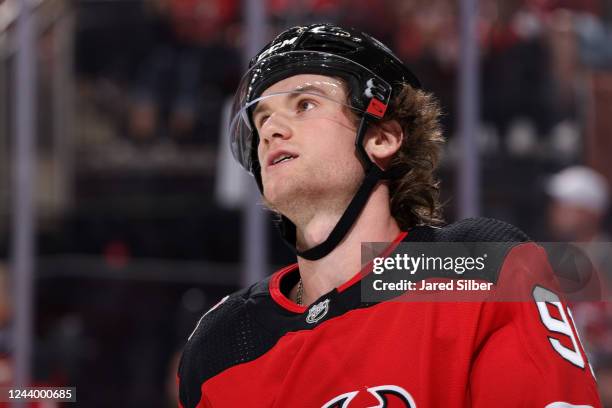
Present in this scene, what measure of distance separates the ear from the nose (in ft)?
0.32

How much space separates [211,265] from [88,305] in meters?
0.53

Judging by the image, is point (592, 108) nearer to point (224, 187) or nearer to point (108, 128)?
point (224, 187)

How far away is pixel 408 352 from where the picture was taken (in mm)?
Result: 989

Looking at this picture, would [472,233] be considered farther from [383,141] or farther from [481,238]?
[383,141]

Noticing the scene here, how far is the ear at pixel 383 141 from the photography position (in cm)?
115

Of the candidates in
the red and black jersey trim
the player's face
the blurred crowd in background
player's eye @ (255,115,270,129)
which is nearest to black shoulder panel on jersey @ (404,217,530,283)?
the red and black jersey trim

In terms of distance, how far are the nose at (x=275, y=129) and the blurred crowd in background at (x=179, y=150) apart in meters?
1.01

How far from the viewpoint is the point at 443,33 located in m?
2.64

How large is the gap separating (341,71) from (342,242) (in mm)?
200

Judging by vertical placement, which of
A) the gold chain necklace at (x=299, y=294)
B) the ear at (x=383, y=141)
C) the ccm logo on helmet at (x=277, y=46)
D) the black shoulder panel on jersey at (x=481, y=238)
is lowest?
the gold chain necklace at (x=299, y=294)

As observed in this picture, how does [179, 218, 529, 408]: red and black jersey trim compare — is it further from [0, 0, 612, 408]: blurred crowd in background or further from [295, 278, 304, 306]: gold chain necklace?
[0, 0, 612, 408]: blurred crowd in background

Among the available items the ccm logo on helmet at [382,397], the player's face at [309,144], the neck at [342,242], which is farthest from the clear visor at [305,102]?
the ccm logo on helmet at [382,397]

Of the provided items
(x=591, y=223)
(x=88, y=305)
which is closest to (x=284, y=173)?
(x=591, y=223)

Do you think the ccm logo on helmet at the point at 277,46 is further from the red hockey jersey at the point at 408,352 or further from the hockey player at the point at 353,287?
the red hockey jersey at the point at 408,352
